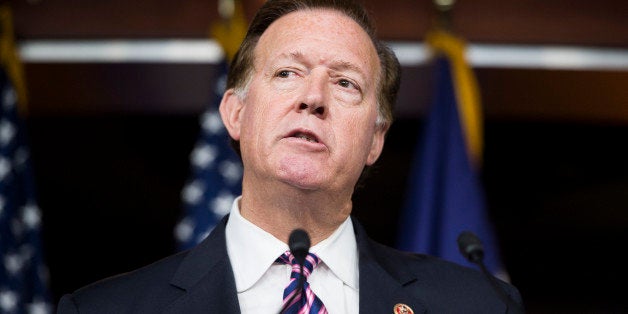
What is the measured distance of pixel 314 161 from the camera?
79.9 inches

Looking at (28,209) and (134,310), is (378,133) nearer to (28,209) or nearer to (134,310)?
(134,310)

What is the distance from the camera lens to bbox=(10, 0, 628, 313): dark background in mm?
4199

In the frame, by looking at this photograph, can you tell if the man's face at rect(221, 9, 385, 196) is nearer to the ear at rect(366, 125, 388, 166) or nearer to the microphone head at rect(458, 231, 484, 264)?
the ear at rect(366, 125, 388, 166)

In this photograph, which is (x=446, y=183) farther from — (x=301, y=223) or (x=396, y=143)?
(x=301, y=223)

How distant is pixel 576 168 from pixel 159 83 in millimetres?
2138

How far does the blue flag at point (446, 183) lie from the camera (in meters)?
3.57

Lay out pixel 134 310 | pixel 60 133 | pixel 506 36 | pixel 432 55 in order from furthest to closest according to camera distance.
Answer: pixel 60 133, pixel 506 36, pixel 432 55, pixel 134 310

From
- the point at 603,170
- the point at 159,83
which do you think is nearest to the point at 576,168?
the point at 603,170

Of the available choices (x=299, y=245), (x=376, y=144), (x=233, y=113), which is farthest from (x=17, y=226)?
(x=299, y=245)

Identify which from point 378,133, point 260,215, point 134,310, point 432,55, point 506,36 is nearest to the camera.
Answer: point 134,310

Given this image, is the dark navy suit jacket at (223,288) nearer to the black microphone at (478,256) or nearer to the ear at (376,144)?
the black microphone at (478,256)

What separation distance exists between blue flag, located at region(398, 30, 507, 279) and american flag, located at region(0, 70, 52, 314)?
1495 mm

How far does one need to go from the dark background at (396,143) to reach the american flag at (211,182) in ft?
2.12

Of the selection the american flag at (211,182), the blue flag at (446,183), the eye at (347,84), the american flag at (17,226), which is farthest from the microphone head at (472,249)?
the american flag at (17,226)
